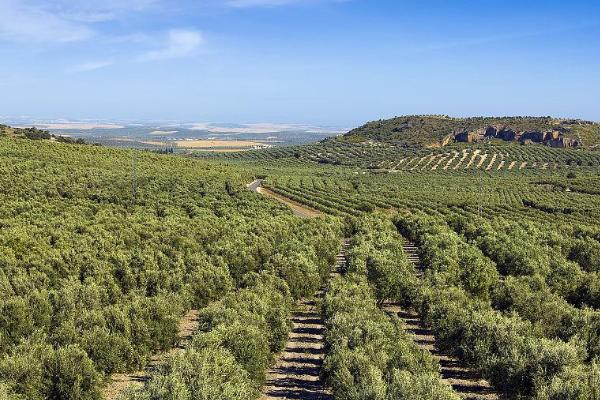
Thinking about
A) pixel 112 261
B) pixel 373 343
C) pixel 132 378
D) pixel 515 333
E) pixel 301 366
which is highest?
pixel 515 333

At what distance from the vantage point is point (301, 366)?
1019 inches

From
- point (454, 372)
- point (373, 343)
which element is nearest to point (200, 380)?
point (373, 343)

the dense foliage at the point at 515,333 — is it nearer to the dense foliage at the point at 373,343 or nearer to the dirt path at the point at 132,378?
the dense foliage at the point at 373,343

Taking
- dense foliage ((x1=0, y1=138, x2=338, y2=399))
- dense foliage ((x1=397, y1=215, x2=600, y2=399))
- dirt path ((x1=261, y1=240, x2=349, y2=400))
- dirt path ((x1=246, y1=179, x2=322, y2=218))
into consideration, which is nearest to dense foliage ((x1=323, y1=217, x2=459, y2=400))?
dirt path ((x1=261, y1=240, x2=349, y2=400))

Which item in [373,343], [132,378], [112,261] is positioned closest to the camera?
[373,343]

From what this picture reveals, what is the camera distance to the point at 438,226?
58.4m

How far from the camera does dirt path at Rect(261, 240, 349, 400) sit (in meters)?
22.8

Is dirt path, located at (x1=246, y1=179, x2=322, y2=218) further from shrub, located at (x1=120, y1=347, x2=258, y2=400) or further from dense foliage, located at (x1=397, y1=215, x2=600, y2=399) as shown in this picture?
shrub, located at (x1=120, y1=347, x2=258, y2=400)

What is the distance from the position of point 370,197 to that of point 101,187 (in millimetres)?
47761

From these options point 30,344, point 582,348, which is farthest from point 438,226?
point 30,344

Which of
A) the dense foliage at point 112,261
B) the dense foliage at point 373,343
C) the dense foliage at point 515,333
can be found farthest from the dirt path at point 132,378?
the dense foliage at point 515,333

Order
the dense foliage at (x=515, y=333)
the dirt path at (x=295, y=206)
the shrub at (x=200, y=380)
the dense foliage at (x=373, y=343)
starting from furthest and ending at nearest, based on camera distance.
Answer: the dirt path at (x=295, y=206), the dense foliage at (x=515, y=333), the dense foliage at (x=373, y=343), the shrub at (x=200, y=380)

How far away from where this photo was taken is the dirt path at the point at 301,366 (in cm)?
2281

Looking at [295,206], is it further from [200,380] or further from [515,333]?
[200,380]
